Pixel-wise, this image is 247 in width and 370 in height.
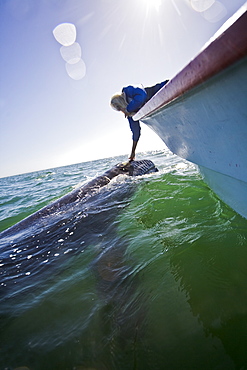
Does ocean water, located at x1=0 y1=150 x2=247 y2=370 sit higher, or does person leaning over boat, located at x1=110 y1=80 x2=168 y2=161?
person leaning over boat, located at x1=110 y1=80 x2=168 y2=161

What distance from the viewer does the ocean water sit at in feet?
3.36

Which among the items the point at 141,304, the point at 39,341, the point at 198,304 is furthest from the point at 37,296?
the point at 198,304

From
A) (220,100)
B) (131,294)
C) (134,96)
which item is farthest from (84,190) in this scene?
(220,100)

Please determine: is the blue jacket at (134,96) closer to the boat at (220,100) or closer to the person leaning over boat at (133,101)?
the person leaning over boat at (133,101)

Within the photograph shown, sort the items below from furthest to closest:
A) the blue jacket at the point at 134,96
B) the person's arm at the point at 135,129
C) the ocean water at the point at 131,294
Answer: the person's arm at the point at 135,129 < the blue jacket at the point at 134,96 < the ocean water at the point at 131,294

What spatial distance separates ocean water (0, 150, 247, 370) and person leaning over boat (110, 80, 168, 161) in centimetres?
278

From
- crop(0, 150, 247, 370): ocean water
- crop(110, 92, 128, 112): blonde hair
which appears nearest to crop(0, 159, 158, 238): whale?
crop(0, 150, 247, 370): ocean water

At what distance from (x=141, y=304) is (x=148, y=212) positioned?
69.7 inches

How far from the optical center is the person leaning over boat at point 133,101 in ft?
14.7

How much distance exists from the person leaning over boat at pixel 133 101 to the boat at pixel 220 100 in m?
2.83

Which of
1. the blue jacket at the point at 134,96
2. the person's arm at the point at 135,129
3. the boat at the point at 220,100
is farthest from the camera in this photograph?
the person's arm at the point at 135,129

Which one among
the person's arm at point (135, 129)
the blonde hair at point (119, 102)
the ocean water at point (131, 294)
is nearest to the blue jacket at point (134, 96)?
the blonde hair at point (119, 102)

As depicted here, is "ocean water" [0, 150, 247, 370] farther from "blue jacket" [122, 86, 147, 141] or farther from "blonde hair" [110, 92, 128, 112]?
"blonde hair" [110, 92, 128, 112]

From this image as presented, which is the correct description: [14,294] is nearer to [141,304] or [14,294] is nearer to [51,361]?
[51,361]
